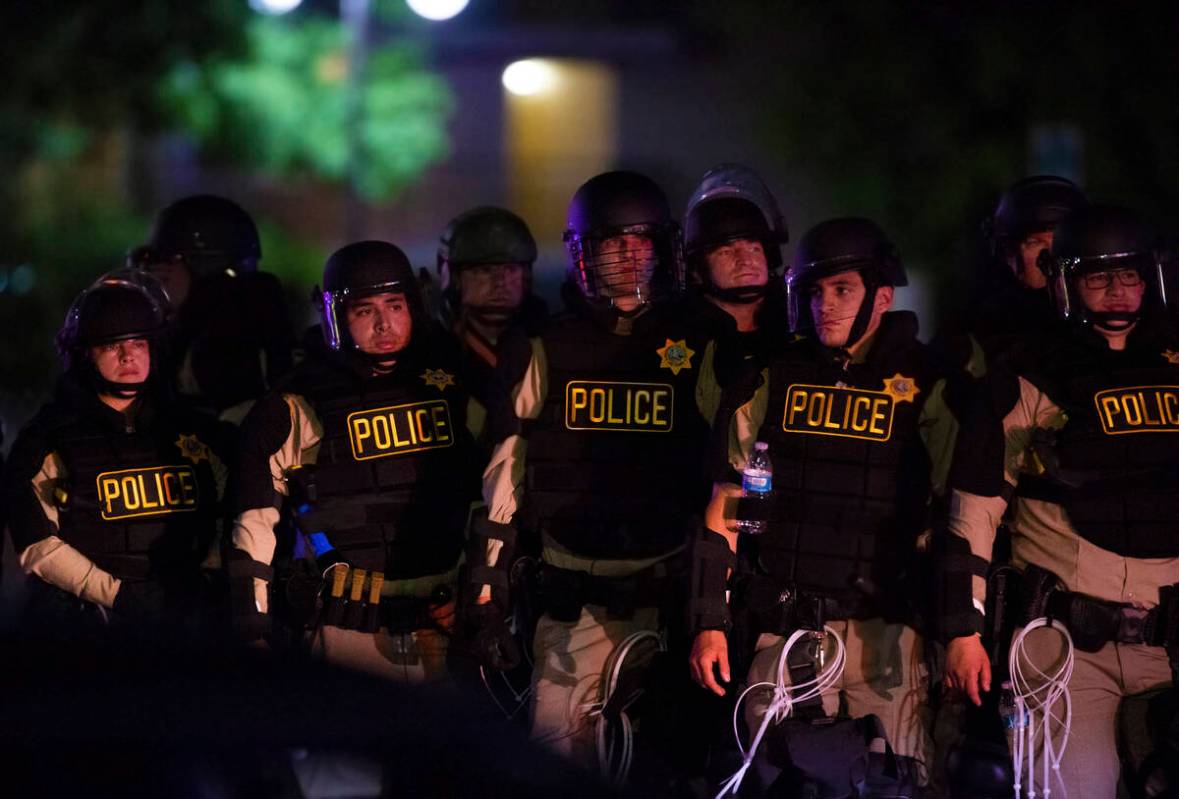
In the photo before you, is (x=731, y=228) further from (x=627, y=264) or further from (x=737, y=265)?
(x=627, y=264)

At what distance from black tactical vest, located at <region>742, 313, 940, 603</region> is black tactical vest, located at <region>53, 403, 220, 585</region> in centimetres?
248

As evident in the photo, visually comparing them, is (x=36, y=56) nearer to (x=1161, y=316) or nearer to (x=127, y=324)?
(x=127, y=324)

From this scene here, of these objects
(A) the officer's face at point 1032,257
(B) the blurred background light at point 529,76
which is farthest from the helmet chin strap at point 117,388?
(B) the blurred background light at point 529,76

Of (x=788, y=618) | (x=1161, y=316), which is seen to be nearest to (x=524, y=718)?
(x=788, y=618)

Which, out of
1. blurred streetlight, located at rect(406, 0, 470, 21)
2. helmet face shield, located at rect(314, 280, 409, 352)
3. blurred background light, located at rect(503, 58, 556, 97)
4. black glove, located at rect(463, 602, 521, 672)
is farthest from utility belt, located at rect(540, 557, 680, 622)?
blurred background light, located at rect(503, 58, 556, 97)

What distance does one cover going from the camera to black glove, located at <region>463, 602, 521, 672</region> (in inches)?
248

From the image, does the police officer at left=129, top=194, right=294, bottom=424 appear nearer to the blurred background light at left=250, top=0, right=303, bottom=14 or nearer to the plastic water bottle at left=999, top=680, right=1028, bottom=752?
the plastic water bottle at left=999, top=680, right=1028, bottom=752

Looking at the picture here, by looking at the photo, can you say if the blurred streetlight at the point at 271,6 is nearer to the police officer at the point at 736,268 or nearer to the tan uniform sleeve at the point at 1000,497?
the police officer at the point at 736,268

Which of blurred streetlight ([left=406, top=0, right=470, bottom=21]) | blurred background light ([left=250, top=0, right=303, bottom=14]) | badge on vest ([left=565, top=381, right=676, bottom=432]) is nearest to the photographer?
badge on vest ([left=565, top=381, right=676, bottom=432])

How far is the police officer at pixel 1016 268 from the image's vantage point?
22.8 ft

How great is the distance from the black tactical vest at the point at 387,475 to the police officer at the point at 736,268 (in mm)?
1149

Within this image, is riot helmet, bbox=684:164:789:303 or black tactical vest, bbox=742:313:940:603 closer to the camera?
black tactical vest, bbox=742:313:940:603

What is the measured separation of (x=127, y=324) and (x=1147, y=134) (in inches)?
781

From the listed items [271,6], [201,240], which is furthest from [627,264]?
[271,6]
